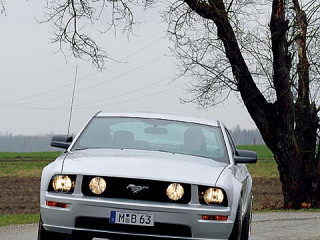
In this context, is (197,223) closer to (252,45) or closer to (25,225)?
(25,225)

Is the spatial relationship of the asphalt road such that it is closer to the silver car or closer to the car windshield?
the car windshield

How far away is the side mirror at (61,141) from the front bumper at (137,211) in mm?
1509

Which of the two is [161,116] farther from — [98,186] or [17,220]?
[17,220]

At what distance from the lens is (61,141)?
888 centimetres

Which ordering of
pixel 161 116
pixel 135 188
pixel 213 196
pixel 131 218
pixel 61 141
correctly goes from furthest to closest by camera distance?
1. pixel 161 116
2. pixel 61 141
3. pixel 213 196
4. pixel 135 188
5. pixel 131 218

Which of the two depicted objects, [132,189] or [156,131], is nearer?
[132,189]

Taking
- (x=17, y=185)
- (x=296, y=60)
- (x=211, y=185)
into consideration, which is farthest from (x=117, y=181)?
(x=17, y=185)

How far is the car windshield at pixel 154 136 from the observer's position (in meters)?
8.66

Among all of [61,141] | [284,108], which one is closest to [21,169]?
[284,108]

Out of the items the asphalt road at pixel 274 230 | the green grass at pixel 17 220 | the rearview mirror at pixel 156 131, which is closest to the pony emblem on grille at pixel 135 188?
the rearview mirror at pixel 156 131

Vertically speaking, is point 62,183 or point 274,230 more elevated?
point 62,183

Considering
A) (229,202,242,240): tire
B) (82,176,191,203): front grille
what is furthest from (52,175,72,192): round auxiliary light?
(229,202,242,240): tire

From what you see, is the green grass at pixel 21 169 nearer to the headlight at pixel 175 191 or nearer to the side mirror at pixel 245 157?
the side mirror at pixel 245 157

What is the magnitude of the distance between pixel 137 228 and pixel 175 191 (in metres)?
0.49
